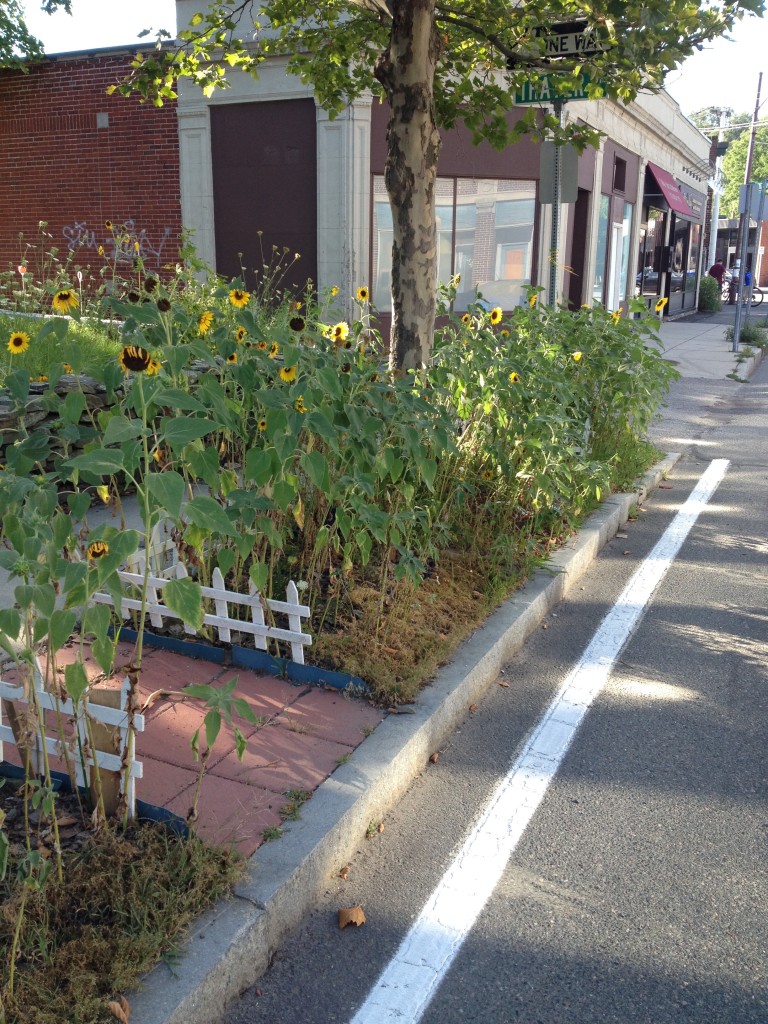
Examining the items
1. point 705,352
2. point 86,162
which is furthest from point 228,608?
point 705,352

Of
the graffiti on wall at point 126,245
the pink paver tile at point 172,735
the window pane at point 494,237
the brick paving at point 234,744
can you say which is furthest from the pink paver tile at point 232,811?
the window pane at point 494,237

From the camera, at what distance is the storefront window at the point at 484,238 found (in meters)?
16.2

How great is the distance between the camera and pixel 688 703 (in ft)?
13.9

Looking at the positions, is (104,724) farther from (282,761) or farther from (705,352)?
(705,352)

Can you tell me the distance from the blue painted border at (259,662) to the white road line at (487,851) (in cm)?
74

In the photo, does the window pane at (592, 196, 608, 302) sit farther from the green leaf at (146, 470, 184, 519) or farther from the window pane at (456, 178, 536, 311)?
the green leaf at (146, 470, 184, 519)

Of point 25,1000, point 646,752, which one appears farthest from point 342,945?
point 646,752

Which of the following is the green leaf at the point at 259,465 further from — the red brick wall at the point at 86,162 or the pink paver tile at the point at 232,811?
the red brick wall at the point at 86,162

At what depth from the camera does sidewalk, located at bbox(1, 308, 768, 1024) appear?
243 cm

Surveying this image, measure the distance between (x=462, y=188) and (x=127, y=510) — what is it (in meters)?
12.0

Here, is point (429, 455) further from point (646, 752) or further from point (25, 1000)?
point (25, 1000)

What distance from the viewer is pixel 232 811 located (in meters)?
3.02

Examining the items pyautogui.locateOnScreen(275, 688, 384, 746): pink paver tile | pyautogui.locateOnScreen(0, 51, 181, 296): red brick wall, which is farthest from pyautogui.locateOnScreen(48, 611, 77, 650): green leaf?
pyautogui.locateOnScreen(0, 51, 181, 296): red brick wall

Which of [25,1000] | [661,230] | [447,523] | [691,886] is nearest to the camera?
[25,1000]
